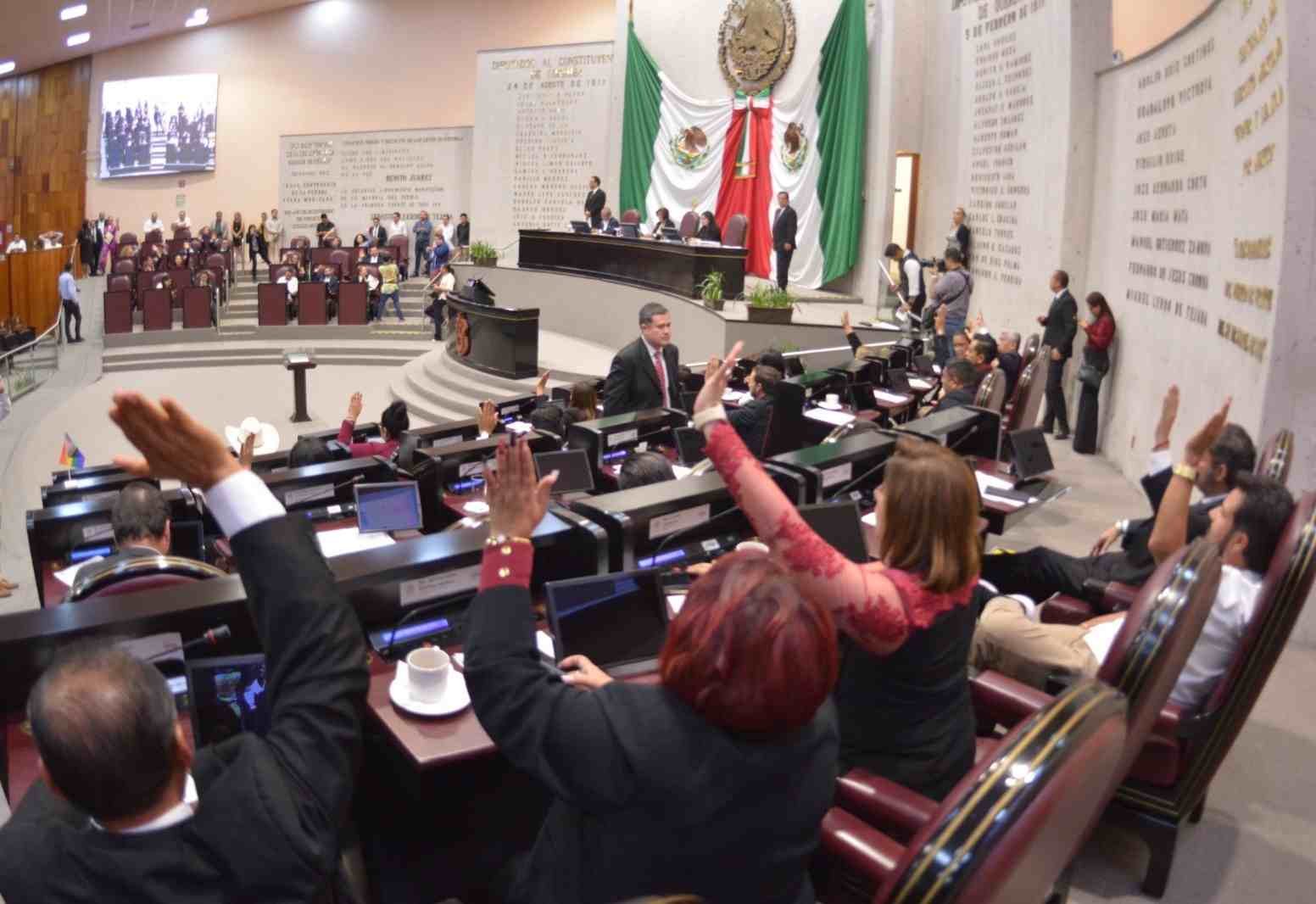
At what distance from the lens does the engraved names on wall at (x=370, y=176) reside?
1902 centimetres

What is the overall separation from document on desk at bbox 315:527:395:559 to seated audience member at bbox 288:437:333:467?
87 cm

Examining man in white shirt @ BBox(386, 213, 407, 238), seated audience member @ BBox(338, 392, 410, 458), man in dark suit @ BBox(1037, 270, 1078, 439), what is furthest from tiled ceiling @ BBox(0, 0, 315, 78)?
man in dark suit @ BBox(1037, 270, 1078, 439)

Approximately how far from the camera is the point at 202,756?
1.28 metres

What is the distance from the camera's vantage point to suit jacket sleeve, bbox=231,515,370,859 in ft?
4.26

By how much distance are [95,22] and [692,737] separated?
2185cm

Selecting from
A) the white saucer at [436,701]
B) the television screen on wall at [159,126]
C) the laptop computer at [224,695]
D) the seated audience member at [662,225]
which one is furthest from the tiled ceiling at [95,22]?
the white saucer at [436,701]

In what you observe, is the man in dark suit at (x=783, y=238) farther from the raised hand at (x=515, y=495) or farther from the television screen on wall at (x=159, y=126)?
the television screen on wall at (x=159, y=126)

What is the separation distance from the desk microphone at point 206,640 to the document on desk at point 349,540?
3.11 feet

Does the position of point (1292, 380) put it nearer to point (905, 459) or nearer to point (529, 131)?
point (905, 459)

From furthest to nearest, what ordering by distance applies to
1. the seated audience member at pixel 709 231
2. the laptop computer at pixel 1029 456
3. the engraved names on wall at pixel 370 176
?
1. the engraved names on wall at pixel 370 176
2. the seated audience member at pixel 709 231
3. the laptop computer at pixel 1029 456

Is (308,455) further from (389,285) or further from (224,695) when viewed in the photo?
(389,285)

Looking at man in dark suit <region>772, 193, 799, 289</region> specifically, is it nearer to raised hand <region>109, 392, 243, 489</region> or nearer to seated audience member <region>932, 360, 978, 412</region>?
seated audience member <region>932, 360, 978, 412</region>

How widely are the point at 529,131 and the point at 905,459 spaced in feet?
52.6

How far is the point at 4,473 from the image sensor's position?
771cm
